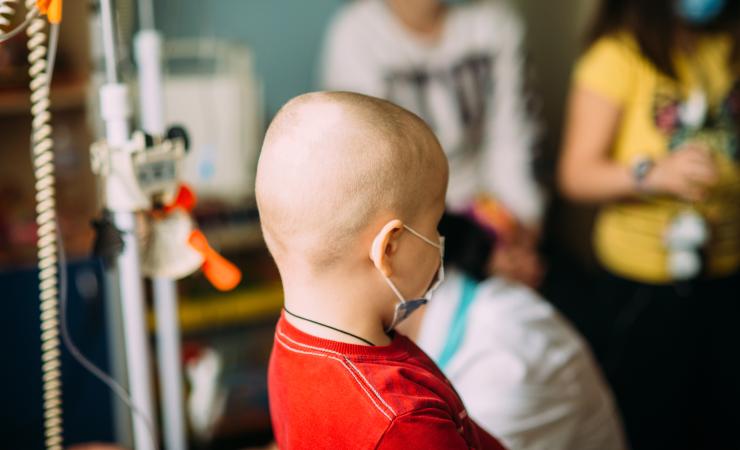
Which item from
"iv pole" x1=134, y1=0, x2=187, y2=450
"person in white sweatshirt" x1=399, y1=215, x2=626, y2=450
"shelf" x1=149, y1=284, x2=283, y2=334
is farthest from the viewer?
"shelf" x1=149, y1=284, x2=283, y2=334

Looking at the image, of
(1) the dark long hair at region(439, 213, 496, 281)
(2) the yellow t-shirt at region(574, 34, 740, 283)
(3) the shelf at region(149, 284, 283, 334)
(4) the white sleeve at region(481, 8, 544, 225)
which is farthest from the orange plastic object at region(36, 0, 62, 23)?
(4) the white sleeve at region(481, 8, 544, 225)

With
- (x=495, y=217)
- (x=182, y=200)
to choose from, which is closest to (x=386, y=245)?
(x=182, y=200)

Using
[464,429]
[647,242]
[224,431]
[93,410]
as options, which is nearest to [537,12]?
[647,242]

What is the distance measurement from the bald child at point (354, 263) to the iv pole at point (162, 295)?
2.01 ft

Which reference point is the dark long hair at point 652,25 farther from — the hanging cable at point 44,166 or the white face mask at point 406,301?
the hanging cable at point 44,166

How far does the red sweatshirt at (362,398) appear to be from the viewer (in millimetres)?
702

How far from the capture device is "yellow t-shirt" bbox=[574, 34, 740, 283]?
1.61m

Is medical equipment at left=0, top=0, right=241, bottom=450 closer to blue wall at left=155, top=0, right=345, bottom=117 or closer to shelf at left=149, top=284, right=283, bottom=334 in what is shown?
shelf at left=149, top=284, right=283, bottom=334

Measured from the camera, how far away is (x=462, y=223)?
1374mm

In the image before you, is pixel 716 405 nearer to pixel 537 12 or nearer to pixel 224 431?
pixel 224 431

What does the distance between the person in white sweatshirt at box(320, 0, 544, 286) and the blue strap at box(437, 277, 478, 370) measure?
3.46 feet

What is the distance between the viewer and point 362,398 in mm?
718

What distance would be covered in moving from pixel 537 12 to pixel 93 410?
238cm

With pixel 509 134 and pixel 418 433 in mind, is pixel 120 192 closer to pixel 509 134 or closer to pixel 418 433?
pixel 418 433
